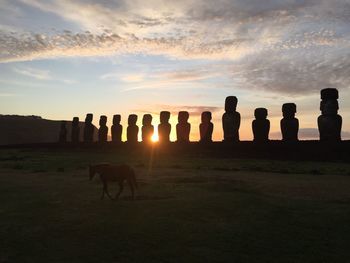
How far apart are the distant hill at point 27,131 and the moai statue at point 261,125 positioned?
60.3 meters

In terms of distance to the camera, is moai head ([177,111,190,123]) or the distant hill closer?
moai head ([177,111,190,123])

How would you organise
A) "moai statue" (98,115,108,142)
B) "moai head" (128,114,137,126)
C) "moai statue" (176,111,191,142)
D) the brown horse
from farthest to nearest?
"moai statue" (98,115,108,142)
"moai head" (128,114,137,126)
"moai statue" (176,111,191,142)
the brown horse

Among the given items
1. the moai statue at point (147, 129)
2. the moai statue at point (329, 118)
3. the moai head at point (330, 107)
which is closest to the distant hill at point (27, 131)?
the moai statue at point (147, 129)

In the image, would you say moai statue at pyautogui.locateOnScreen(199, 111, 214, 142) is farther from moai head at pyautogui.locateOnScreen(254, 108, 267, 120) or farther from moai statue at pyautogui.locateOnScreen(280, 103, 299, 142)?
moai statue at pyautogui.locateOnScreen(280, 103, 299, 142)

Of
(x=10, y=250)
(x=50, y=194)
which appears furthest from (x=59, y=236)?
(x=50, y=194)

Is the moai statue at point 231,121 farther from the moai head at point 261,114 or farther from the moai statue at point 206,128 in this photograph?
the moai statue at point 206,128

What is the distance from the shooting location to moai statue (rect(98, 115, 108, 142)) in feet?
143

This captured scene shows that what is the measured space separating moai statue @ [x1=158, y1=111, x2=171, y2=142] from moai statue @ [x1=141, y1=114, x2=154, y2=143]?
1867 millimetres

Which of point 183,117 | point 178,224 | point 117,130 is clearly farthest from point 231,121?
point 178,224

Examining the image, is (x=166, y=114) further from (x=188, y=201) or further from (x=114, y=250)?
(x=114, y=250)

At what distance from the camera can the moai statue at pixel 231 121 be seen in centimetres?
3116

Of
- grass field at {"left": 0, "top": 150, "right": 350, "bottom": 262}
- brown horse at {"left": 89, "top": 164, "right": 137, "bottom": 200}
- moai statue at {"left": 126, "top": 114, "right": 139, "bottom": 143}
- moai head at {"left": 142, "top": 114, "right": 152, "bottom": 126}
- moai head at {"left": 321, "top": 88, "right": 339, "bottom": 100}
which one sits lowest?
grass field at {"left": 0, "top": 150, "right": 350, "bottom": 262}

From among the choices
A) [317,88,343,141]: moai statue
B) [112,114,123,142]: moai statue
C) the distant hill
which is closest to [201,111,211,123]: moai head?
[317,88,343,141]: moai statue

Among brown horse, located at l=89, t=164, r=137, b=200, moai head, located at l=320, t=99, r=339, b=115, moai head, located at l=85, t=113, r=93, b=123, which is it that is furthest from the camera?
moai head, located at l=85, t=113, r=93, b=123
